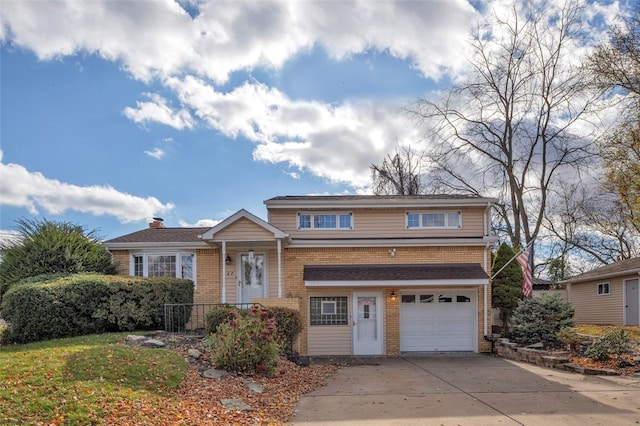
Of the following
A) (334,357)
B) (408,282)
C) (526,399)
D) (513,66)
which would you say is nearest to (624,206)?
(513,66)

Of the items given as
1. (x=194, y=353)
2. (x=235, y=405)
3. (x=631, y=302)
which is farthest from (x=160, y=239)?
(x=631, y=302)

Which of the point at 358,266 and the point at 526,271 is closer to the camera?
the point at 526,271

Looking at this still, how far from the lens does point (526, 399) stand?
29.8 feet

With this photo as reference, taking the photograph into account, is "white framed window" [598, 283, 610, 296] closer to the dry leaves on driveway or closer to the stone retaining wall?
the stone retaining wall

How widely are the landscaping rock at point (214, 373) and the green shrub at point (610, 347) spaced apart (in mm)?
9717

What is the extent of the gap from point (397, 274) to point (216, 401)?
929 cm

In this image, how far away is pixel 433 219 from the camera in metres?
17.8

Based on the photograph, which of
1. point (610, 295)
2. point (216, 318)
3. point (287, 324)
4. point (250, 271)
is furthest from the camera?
point (610, 295)

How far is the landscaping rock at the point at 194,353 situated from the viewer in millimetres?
10829

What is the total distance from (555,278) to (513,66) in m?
17.3

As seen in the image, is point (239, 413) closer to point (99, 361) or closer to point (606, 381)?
point (99, 361)

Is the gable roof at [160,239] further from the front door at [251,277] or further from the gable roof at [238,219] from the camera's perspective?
the front door at [251,277]

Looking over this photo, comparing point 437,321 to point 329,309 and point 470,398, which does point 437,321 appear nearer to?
point 329,309

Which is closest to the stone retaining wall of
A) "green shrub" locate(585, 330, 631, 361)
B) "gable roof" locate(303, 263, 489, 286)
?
"green shrub" locate(585, 330, 631, 361)
